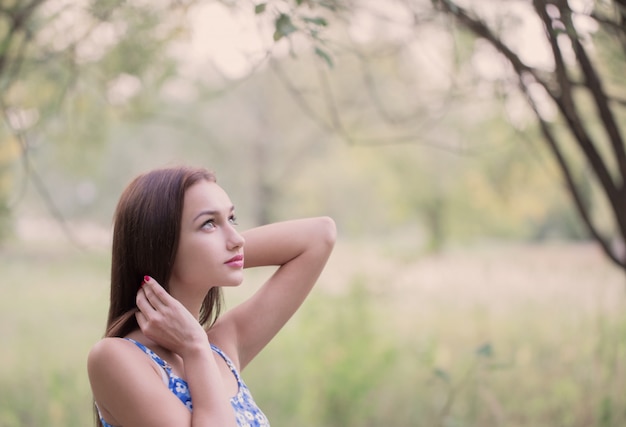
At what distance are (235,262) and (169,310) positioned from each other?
16cm

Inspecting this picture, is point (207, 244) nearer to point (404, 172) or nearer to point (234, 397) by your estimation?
point (234, 397)

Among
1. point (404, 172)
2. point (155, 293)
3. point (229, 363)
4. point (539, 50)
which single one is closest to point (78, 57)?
point (539, 50)

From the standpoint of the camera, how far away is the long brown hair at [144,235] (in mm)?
1563

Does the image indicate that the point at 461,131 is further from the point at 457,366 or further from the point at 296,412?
the point at 296,412

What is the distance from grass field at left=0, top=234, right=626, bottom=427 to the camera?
4977 millimetres

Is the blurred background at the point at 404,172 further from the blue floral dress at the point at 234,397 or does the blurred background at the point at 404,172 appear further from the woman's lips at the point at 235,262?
the blue floral dress at the point at 234,397

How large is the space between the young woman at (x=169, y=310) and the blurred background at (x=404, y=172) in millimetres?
338

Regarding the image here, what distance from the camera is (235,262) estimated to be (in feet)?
5.24

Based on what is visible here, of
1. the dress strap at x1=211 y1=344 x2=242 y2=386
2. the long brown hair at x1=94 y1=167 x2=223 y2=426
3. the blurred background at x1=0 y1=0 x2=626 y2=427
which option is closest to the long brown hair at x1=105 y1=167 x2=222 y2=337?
the long brown hair at x1=94 y1=167 x2=223 y2=426

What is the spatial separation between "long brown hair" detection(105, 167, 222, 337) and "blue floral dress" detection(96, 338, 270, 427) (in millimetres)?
103

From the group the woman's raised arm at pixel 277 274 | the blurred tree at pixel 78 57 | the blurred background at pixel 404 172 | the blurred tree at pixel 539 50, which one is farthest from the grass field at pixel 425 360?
the blurred tree at pixel 78 57

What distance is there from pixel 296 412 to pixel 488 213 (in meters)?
13.0

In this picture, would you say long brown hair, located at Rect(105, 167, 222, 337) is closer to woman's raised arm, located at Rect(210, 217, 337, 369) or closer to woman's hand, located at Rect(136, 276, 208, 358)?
woman's hand, located at Rect(136, 276, 208, 358)

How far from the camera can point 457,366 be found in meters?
6.25
